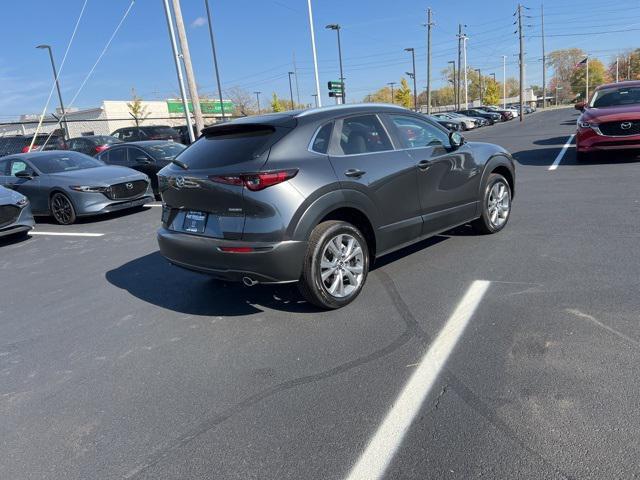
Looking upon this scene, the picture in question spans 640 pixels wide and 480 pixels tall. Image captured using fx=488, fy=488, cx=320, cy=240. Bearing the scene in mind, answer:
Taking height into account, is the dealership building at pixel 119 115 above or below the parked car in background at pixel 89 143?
above

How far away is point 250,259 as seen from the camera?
3.75 meters

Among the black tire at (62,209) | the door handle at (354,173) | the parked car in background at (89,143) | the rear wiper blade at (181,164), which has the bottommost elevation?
the black tire at (62,209)

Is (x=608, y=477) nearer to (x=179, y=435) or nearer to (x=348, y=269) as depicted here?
(x=179, y=435)

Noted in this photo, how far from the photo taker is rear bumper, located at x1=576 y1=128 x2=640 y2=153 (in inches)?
402

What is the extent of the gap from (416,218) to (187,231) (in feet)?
7.20

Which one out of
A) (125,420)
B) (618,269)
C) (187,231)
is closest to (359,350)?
(125,420)

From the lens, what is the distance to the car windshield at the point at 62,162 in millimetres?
9969

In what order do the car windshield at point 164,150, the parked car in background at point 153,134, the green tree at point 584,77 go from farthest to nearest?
the green tree at point 584,77
the parked car in background at point 153,134
the car windshield at point 164,150

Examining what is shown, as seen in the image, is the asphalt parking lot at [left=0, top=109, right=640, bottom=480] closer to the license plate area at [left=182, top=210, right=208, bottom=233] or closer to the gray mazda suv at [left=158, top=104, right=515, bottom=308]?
the gray mazda suv at [left=158, top=104, right=515, bottom=308]

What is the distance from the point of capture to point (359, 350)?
3436 mm

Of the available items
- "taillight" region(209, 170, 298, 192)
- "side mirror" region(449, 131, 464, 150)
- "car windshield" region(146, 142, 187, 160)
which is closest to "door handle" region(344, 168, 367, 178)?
"taillight" region(209, 170, 298, 192)

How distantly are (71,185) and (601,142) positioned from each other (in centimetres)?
1092

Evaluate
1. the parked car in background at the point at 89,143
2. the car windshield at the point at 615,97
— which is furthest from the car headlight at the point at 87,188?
the parked car in background at the point at 89,143

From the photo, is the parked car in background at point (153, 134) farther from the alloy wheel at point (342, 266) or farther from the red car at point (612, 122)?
the alloy wheel at point (342, 266)
